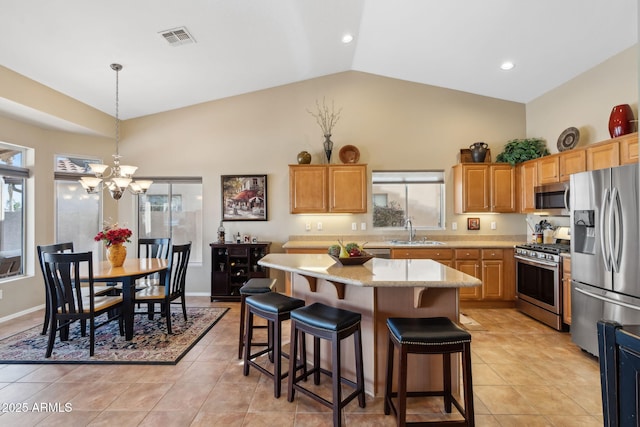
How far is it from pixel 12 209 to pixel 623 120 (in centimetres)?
777

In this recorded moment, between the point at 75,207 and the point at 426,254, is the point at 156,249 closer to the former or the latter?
the point at 75,207

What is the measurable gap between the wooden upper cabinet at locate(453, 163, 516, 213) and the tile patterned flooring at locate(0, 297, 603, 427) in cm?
216

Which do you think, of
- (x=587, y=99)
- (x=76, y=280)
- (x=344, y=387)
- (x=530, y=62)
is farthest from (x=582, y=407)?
(x=76, y=280)

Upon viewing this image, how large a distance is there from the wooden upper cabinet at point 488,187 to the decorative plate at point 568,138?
2.28 ft

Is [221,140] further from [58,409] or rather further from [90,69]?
[58,409]

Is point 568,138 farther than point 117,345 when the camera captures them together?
Yes

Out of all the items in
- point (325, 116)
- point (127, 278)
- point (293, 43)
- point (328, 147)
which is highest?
point (293, 43)

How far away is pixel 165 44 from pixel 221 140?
1.88 m

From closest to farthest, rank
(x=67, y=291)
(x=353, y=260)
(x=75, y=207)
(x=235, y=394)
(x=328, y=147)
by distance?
(x=235, y=394)
(x=353, y=260)
(x=67, y=291)
(x=328, y=147)
(x=75, y=207)

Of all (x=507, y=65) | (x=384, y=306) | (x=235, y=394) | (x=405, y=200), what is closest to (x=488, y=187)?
(x=405, y=200)

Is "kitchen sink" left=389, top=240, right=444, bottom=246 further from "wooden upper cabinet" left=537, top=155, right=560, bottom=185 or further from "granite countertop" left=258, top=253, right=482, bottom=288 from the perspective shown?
"granite countertop" left=258, top=253, right=482, bottom=288

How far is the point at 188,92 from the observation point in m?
4.81

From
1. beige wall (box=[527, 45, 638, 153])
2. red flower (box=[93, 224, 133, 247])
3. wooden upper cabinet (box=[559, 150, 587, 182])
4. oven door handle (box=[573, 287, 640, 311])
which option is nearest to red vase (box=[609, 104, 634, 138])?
beige wall (box=[527, 45, 638, 153])

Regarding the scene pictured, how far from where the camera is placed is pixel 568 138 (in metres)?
4.11
